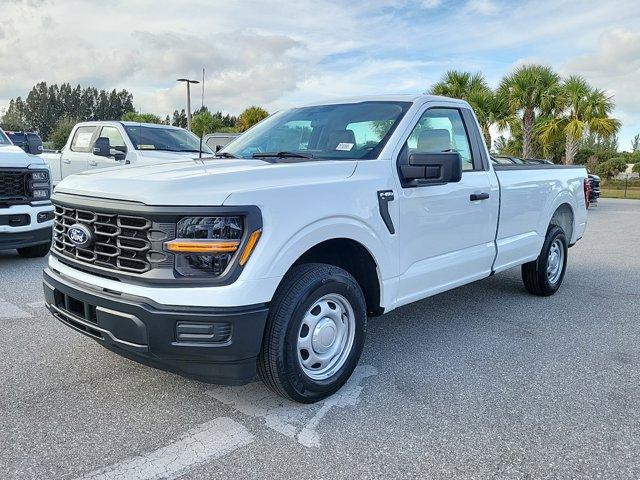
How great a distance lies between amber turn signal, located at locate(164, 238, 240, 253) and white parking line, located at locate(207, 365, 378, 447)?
3.31 ft

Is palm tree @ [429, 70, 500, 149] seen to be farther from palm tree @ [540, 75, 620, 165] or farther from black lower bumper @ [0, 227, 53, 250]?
black lower bumper @ [0, 227, 53, 250]

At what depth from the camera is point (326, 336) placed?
3279 mm

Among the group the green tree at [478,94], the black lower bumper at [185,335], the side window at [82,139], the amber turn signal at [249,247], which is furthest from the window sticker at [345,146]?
the green tree at [478,94]

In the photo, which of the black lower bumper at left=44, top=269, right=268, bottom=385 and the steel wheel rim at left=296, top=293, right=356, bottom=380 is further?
the steel wheel rim at left=296, top=293, right=356, bottom=380

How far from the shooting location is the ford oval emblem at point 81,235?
308 cm

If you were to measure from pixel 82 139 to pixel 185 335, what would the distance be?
945 cm

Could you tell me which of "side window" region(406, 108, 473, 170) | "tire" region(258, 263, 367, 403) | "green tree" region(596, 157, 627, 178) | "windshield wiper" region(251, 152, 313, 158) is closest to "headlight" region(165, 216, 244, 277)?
"tire" region(258, 263, 367, 403)

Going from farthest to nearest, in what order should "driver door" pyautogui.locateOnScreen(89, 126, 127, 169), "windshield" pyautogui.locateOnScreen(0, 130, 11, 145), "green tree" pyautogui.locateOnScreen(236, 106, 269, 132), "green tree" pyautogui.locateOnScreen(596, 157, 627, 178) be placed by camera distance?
"green tree" pyautogui.locateOnScreen(236, 106, 269, 132) → "green tree" pyautogui.locateOnScreen(596, 157, 627, 178) → "driver door" pyautogui.locateOnScreen(89, 126, 127, 169) → "windshield" pyautogui.locateOnScreen(0, 130, 11, 145)

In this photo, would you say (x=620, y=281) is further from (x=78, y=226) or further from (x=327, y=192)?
(x=78, y=226)

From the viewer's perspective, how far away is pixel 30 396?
3281 millimetres

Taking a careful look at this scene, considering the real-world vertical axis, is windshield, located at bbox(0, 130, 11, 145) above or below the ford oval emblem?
above

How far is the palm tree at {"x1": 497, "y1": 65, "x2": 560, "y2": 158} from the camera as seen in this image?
24031 mm

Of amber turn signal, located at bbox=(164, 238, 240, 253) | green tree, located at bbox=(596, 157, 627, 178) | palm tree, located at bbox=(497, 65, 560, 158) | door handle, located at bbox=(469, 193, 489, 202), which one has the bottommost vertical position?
green tree, located at bbox=(596, 157, 627, 178)

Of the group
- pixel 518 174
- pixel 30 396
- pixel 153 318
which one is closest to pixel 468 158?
pixel 518 174
